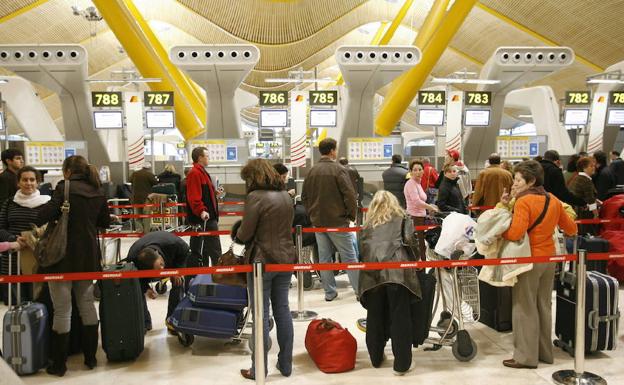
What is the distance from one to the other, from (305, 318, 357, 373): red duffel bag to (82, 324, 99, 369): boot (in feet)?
5.22

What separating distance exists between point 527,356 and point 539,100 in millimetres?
12793

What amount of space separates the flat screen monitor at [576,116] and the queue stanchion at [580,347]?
11.0 meters

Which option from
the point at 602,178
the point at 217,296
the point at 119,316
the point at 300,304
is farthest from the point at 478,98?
the point at 119,316

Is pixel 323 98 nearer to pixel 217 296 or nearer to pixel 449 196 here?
pixel 449 196

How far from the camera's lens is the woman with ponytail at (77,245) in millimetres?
3893

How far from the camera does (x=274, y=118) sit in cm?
1252

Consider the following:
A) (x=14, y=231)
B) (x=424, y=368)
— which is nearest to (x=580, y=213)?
(x=424, y=368)

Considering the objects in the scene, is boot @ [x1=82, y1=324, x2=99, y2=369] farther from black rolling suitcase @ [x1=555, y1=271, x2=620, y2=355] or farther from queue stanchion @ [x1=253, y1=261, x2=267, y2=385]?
black rolling suitcase @ [x1=555, y1=271, x2=620, y2=355]

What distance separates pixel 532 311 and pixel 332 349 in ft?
4.68

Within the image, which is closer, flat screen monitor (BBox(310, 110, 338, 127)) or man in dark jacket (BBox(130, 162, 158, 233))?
man in dark jacket (BBox(130, 162, 158, 233))

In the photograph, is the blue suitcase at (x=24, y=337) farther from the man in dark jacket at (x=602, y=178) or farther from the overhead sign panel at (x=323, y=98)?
the overhead sign panel at (x=323, y=98)

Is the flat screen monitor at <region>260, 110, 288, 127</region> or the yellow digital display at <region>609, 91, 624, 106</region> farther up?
the yellow digital display at <region>609, 91, 624, 106</region>

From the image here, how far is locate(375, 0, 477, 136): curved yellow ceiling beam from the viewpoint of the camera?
49.4 feet

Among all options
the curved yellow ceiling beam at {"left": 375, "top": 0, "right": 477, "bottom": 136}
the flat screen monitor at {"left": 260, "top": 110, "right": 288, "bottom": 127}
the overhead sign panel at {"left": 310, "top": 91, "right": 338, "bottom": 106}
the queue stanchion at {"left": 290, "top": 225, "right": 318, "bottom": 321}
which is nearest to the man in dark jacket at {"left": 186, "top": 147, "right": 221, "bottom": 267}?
the queue stanchion at {"left": 290, "top": 225, "right": 318, "bottom": 321}
